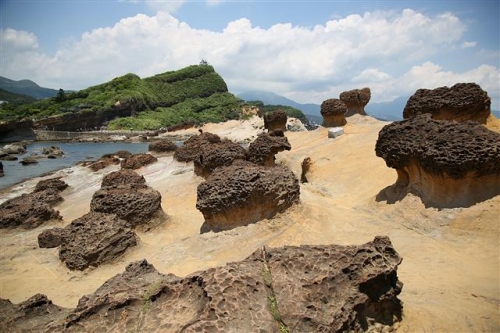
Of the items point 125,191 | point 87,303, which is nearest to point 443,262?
point 87,303

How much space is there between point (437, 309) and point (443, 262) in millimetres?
1907

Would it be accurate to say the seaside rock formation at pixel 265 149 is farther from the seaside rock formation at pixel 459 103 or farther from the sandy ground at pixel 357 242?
the seaside rock formation at pixel 459 103

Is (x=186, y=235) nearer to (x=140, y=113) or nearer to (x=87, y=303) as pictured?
(x=87, y=303)

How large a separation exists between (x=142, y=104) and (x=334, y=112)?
181 feet

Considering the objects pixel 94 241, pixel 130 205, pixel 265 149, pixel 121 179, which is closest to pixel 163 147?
pixel 121 179

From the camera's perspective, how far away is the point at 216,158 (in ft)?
40.6

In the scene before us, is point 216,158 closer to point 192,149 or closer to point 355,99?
point 192,149

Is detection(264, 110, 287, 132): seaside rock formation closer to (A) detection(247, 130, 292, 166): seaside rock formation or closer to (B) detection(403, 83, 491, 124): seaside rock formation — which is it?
(A) detection(247, 130, 292, 166): seaside rock formation

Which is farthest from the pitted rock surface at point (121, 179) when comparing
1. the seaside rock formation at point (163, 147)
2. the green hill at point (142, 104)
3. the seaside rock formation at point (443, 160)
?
the green hill at point (142, 104)

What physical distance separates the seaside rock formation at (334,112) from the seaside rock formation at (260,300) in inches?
721

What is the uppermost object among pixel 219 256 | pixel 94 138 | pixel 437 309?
pixel 437 309

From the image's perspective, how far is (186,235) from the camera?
333 inches

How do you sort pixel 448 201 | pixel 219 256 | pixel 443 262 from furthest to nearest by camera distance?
pixel 448 201, pixel 219 256, pixel 443 262

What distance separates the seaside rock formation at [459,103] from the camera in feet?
40.5
